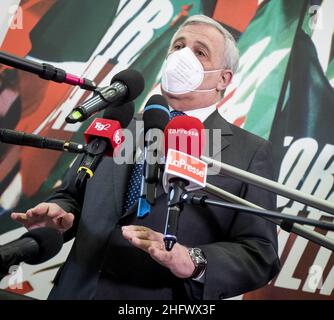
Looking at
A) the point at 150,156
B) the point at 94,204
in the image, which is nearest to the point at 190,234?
the point at 94,204

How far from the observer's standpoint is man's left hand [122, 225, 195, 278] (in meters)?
1.06

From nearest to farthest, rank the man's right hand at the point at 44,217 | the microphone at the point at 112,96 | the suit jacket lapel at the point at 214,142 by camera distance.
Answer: the microphone at the point at 112,96 → the man's right hand at the point at 44,217 → the suit jacket lapel at the point at 214,142

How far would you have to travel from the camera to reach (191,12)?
2.47 metres

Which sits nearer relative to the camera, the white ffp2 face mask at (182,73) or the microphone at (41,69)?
the microphone at (41,69)

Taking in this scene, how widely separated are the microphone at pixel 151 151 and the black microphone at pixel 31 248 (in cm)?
20

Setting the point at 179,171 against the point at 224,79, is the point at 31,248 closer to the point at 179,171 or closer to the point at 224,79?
the point at 179,171

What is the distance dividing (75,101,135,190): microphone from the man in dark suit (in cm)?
34

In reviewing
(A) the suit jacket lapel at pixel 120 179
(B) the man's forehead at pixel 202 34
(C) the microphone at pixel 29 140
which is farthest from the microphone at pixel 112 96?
(B) the man's forehead at pixel 202 34

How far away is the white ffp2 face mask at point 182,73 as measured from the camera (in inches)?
67.7

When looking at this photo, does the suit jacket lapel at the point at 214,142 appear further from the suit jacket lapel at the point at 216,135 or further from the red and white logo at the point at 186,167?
the red and white logo at the point at 186,167

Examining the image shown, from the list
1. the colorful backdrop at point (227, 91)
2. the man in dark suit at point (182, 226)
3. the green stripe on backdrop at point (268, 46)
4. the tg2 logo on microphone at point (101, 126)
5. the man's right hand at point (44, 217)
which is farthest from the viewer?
the green stripe on backdrop at point (268, 46)

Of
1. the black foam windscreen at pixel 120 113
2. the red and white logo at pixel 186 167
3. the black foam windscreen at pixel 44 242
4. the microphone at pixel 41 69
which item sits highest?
the microphone at pixel 41 69

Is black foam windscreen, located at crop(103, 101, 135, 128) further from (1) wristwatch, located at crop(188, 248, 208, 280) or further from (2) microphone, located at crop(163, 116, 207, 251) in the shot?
(1) wristwatch, located at crop(188, 248, 208, 280)
